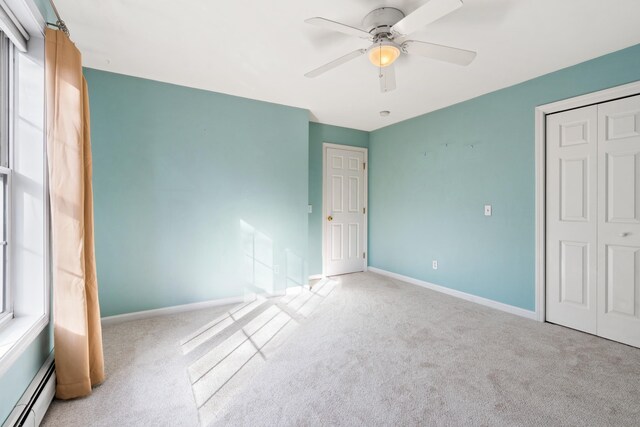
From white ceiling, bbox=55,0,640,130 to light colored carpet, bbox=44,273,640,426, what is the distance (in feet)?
8.23

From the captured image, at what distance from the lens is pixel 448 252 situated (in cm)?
393

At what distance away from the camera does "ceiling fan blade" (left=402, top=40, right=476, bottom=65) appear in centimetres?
195

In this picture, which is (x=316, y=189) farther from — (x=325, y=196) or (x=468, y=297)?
(x=468, y=297)

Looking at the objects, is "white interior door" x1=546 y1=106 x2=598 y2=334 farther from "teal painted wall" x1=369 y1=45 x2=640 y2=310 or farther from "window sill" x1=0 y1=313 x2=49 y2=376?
"window sill" x1=0 y1=313 x2=49 y2=376

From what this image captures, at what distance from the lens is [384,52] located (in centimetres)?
207

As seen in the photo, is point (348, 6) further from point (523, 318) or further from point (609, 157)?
point (523, 318)

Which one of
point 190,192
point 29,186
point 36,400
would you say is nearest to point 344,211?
point 190,192

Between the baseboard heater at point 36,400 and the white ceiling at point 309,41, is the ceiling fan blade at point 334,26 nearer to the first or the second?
the white ceiling at point 309,41

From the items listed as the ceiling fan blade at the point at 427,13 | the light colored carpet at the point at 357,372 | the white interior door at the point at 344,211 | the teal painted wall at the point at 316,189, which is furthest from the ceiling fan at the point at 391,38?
the white interior door at the point at 344,211

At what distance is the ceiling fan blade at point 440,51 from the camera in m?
1.95

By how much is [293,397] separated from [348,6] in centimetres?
255

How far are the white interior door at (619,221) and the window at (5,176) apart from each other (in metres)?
4.37

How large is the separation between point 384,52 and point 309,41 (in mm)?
638

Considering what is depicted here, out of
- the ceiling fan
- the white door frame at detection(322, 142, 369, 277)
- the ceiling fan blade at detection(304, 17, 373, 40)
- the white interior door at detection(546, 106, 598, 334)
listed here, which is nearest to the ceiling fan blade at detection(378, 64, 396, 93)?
the ceiling fan
